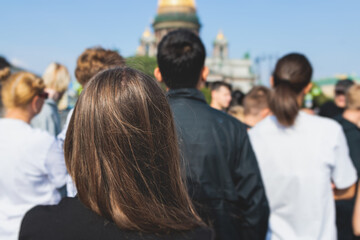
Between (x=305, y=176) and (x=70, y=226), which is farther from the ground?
(x=70, y=226)

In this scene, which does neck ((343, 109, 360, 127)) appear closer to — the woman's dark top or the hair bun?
the woman's dark top

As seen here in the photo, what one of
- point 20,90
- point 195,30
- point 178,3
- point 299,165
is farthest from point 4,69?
point 178,3

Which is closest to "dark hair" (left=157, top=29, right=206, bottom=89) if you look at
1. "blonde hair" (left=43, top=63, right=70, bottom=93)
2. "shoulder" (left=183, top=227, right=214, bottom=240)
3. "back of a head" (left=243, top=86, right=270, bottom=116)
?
"shoulder" (left=183, top=227, right=214, bottom=240)

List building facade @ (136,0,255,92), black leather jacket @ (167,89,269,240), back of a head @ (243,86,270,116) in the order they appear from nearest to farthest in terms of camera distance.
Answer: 1. black leather jacket @ (167,89,269,240)
2. back of a head @ (243,86,270,116)
3. building facade @ (136,0,255,92)

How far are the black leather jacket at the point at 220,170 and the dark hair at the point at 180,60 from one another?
116 millimetres

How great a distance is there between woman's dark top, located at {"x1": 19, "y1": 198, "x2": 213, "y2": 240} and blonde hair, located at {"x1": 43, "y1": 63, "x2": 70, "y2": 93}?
3107 millimetres

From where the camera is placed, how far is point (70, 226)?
1185 mm

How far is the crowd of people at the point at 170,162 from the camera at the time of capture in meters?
1.22

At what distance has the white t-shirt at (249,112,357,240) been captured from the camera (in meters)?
2.49

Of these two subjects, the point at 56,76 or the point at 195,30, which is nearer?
the point at 56,76

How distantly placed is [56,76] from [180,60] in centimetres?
219

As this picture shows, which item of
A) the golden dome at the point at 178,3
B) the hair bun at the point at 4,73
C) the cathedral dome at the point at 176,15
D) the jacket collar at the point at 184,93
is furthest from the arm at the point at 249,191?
the golden dome at the point at 178,3

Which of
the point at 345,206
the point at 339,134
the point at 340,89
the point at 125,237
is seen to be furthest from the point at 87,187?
the point at 340,89

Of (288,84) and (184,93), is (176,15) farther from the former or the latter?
(184,93)
